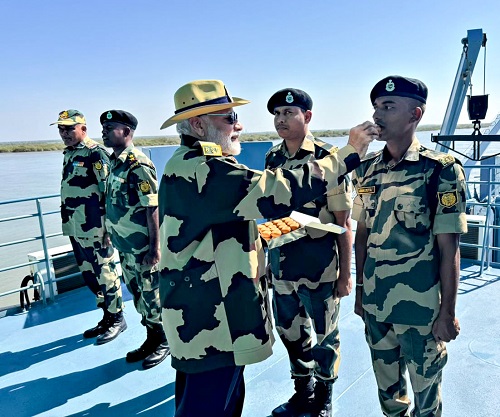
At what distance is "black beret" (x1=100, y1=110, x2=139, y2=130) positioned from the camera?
126 inches

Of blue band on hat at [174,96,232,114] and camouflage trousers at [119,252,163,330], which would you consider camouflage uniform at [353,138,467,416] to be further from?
camouflage trousers at [119,252,163,330]

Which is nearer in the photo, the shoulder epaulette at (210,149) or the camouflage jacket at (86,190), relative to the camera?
the shoulder epaulette at (210,149)

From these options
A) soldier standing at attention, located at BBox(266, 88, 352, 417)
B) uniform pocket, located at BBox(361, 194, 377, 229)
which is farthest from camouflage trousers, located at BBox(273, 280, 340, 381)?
uniform pocket, located at BBox(361, 194, 377, 229)

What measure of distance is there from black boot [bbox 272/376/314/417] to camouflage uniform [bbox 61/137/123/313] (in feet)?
6.68

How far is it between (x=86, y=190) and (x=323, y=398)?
9.02ft

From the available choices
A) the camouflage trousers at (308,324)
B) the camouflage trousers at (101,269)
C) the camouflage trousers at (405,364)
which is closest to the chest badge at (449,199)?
the camouflage trousers at (405,364)

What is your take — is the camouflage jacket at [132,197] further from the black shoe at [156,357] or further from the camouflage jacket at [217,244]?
the camouflage jacket at [217,244]

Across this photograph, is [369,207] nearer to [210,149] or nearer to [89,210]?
[210,149]

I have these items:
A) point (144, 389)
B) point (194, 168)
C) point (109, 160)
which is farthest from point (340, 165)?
point (109, 160)

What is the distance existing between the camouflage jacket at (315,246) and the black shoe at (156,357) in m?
1.47

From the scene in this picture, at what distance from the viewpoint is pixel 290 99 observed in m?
2.40

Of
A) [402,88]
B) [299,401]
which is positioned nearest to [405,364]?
[299,401]

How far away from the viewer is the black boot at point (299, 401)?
2422mm

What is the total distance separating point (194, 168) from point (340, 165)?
56 cm
